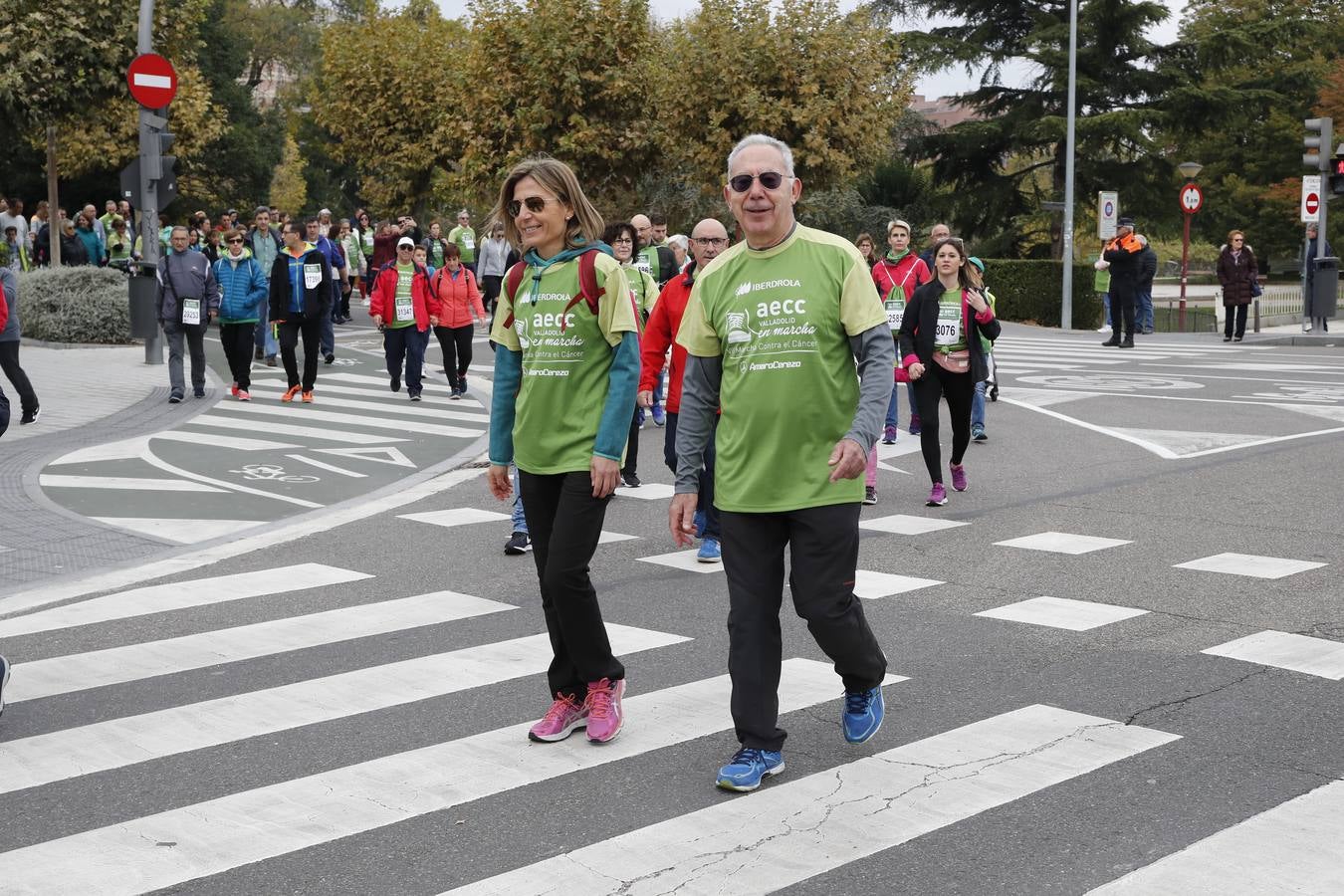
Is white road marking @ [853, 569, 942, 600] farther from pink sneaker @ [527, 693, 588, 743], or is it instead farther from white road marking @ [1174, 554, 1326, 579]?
pink sneaker @ [527, 693, 588, 743]

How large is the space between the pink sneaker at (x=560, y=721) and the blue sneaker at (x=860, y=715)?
0.88 metres

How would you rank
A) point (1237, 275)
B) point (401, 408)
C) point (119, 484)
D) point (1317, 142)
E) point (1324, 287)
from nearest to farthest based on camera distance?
point (119, 484) < point (401, 408) < point (1237, 275) < point (1317, 142) < point (1324, 287)

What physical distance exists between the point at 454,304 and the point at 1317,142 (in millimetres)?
16313

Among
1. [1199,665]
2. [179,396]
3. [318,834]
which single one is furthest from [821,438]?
[179,396]

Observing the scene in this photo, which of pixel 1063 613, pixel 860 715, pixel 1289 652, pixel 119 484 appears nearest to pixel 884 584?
pixel 1063 613

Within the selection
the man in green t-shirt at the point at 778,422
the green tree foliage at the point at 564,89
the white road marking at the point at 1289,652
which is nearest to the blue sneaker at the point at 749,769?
the man in green t-shirt at the point at 778,422

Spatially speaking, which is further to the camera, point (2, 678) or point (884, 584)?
point (884, 584)

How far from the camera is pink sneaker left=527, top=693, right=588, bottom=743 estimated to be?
17.6 ft

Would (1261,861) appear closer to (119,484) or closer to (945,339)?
(945,339)

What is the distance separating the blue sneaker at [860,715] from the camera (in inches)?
204

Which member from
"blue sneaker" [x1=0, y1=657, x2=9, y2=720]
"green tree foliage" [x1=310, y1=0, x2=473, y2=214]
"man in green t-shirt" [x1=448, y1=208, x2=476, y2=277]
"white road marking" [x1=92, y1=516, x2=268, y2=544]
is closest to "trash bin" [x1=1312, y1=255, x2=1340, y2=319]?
"man in green t-shirt" [x1=448, y1=208, x2=476, y2=277]

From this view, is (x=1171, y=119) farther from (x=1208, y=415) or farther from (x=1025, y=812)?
(x=1025, y=812)

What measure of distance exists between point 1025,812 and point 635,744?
1.33 meters

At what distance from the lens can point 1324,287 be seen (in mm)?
27391
